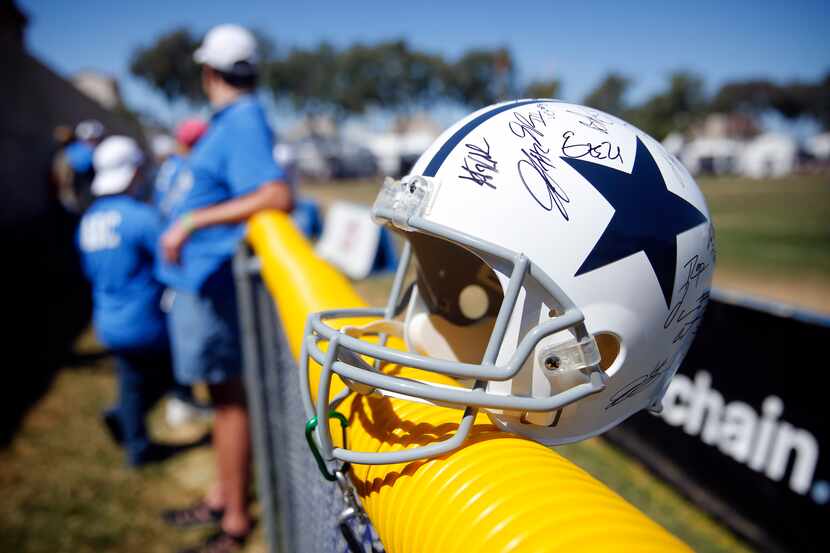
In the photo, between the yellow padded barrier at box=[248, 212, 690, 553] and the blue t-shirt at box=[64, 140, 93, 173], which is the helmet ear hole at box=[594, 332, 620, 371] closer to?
the yellow padded barrier at box=[248, 212, 690, 553]

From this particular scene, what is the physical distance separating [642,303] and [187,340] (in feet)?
8.20

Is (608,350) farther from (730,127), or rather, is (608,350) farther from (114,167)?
(730,127)

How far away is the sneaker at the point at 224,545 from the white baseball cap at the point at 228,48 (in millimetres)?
2756

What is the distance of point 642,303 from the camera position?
1.14 metres

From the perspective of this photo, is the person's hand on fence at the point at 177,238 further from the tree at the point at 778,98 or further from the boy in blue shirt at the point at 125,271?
the tree at the point at 778,98

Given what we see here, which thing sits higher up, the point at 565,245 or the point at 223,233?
the point at 565,245

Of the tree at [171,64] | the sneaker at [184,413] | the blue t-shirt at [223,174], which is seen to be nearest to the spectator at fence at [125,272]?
the sneaker at [184,413]

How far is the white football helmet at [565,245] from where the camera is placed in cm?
105

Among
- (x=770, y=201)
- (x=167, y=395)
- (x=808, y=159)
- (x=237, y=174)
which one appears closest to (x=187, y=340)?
(x=237, y=174)

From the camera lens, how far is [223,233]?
9.27 feet

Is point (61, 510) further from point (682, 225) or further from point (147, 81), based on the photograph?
point (147, 81)

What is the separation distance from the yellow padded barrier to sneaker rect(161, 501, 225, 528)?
9.81 feet
